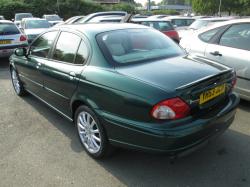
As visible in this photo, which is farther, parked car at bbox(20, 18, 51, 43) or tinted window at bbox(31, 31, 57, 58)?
parked car at bbox(20, 18, 51, 43)

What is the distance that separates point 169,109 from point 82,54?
1.41m

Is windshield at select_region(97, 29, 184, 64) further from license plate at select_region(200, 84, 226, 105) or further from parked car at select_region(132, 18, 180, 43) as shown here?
parked car at select_region(132, 18, 180, 43)

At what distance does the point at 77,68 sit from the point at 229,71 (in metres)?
1.81

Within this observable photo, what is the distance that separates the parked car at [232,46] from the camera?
14.8 feet

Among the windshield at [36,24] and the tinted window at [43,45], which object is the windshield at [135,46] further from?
the windshield at [36,24]

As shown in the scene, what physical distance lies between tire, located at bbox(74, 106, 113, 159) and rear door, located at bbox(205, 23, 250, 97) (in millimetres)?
2555

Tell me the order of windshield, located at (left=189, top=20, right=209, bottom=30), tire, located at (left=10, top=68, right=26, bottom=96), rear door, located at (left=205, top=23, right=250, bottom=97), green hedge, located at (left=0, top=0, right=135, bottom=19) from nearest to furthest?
rear door, located at (left=205, top=23, right=250, bottom=97) < tire, located at (left=10, top=68, right=26, bottom=96) < windshield, located at (left=189, top=20, right=209, bottom=30) < green hedge, located at (left=0, top=0, right=135, bottom=19)

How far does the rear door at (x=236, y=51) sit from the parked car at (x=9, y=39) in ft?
22.3

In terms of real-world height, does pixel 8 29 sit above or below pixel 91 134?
above

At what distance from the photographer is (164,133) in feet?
8.51

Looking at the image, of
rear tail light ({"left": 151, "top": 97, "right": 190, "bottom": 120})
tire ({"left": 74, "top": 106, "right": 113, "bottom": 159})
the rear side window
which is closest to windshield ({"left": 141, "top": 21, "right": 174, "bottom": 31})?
the rear side window

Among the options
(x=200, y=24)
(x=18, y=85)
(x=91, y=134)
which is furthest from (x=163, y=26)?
(x=91, y=134)

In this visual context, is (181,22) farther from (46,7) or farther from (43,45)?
(46,7)

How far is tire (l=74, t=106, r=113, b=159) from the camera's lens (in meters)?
3.20
